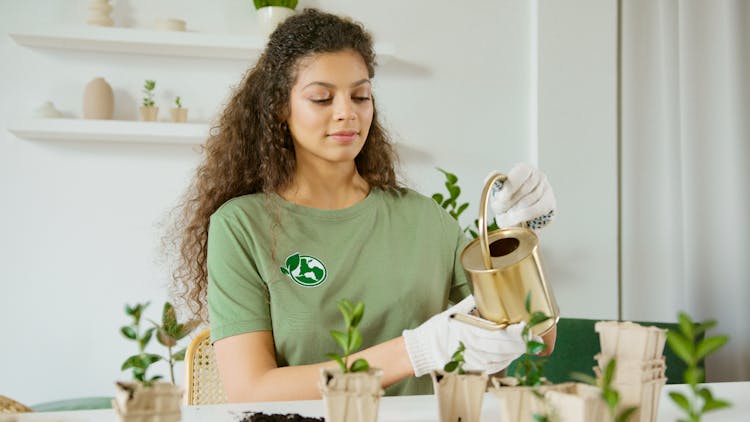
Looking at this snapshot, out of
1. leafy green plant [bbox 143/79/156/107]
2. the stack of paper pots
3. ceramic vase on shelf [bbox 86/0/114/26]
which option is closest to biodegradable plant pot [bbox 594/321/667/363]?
the stack of paper pots

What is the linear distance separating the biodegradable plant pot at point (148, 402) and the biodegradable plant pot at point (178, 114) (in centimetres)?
205

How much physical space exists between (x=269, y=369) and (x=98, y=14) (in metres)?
1.72

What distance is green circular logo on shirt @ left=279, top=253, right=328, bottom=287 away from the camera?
4.68ft

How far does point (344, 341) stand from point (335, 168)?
868 mm

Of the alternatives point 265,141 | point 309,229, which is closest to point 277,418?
point 309,229

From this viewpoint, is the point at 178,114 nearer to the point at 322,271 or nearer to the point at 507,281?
the point at 322,271

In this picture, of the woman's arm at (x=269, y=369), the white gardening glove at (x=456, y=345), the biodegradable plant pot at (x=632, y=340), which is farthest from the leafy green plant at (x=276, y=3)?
the biodegradable plant pot at (x=632, y=340)

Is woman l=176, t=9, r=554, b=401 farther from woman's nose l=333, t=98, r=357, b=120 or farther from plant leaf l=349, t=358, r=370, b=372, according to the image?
plant leaf l=349, t=358, r=370, b=372

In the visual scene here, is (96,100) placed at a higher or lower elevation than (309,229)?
higher

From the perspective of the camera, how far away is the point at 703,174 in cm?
242

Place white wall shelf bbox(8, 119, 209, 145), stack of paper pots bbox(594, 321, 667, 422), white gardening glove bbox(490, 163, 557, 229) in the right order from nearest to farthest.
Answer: stack of paper pots bbox(594, 321, 667, 422), white gardening glove bbox(490, 163, 557, 229), white wall shelf bbox(8, 119, 209, 145)

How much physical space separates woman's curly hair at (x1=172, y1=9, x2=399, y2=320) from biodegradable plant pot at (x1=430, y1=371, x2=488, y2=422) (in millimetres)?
805

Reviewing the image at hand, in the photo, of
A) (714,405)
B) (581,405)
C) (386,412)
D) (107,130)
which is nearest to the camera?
(714,405)

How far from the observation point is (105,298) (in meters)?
2.65
